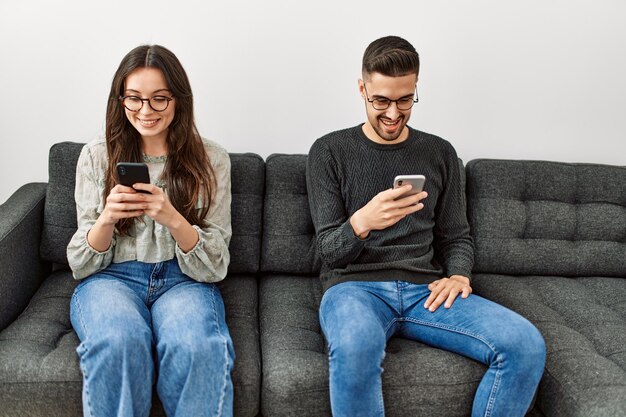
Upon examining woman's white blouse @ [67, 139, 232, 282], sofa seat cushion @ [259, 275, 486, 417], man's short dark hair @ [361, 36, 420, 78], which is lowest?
sofa seat cushion @ [259, 275, 486, 417]

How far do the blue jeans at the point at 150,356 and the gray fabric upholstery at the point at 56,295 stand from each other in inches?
2.8

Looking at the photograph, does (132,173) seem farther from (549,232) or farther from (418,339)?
(549,232)

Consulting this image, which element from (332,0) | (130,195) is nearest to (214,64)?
(332,0)

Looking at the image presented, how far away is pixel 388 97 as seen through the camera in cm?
170

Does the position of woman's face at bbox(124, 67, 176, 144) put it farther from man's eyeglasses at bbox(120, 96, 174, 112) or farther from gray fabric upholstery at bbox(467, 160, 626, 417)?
gray fabric upholstery at bbox(467, 160, 626, 417)

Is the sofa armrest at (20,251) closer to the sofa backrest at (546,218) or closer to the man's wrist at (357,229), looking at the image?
the man's wrist at (357,229)

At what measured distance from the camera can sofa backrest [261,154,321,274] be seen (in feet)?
6.78

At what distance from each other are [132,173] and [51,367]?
52cm

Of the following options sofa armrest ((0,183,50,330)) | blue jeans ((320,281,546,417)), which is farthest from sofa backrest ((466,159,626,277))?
sofa armrest ((0,183,50,330))

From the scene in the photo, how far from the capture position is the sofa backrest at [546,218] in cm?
215

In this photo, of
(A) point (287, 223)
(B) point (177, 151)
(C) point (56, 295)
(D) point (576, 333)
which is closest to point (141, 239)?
(B) point (177, 151)

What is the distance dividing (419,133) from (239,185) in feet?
2.10

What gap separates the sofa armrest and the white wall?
1.28ft

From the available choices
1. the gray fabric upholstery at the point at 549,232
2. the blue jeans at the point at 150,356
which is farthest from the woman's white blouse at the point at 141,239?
the gray fabric upholstery at the point at 549,232
